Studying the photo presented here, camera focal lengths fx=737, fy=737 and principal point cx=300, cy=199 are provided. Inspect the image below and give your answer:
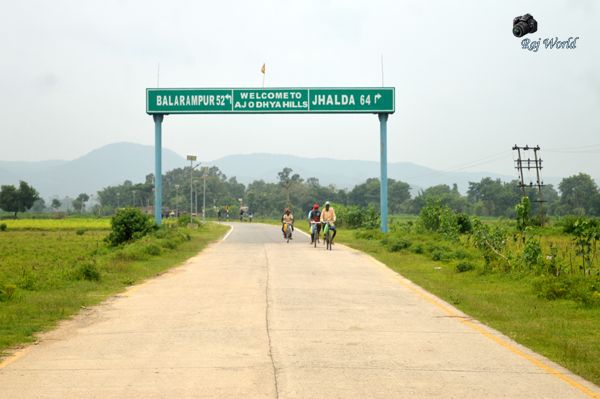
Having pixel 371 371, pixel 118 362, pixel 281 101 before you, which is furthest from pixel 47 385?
pixel 281 101

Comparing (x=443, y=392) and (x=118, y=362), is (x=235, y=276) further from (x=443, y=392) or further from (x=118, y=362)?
(x=443, y=392)

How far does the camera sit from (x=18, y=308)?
11.5m

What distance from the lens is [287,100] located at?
3216 cm

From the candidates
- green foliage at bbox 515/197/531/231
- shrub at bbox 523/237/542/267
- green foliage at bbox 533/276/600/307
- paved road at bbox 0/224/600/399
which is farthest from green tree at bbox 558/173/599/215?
paved road at bbox 0/224/600/399

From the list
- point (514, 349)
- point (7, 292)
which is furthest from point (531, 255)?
point (7, 292)

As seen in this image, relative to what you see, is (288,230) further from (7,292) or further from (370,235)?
(7,292)

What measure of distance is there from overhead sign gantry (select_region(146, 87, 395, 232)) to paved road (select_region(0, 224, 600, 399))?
1921cm

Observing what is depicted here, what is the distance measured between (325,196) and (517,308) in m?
117

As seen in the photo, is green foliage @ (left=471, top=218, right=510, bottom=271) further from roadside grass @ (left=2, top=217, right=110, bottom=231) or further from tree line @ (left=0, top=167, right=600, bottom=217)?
roadside grass @ (left=2, top=217, right=110, bottom=231)

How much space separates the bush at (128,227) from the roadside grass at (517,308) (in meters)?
13.9

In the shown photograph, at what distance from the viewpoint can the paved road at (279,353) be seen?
642 cm

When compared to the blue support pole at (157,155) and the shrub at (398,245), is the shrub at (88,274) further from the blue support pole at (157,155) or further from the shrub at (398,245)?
the blue support pole at (157,155)

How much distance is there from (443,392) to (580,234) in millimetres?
10429

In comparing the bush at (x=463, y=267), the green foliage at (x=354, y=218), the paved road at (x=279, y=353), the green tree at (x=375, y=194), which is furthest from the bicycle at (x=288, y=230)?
the green tree at (x=375, y=194)
